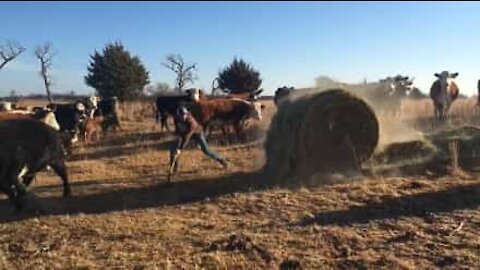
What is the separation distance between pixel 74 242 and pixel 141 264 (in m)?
1.57

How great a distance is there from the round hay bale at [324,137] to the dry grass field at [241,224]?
0.66m

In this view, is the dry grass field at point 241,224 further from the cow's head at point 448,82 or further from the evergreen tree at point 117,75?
the evergreen tree at point 117,75

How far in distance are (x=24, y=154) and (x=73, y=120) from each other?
12.6 meters

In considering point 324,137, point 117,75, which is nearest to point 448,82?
point 324,137

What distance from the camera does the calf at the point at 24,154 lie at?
12078mm

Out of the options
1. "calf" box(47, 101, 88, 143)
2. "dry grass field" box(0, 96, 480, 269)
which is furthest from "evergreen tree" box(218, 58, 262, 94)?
"dry grass field" box(0, 96, 480, 269)

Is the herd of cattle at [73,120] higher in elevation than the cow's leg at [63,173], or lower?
higher

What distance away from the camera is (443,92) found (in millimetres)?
25297

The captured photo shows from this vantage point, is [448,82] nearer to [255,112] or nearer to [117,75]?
[255,112]

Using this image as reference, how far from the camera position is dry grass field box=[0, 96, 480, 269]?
338 inches

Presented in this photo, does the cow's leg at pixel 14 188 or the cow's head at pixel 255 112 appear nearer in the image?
the cow's leg at pixel 14 188

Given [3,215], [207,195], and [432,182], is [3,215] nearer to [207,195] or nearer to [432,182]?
[207,195]

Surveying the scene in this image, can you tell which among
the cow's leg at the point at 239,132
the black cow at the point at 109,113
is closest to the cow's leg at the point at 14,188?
the cow's leg at the point at 239,132

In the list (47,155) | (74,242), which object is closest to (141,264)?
(74,242)
